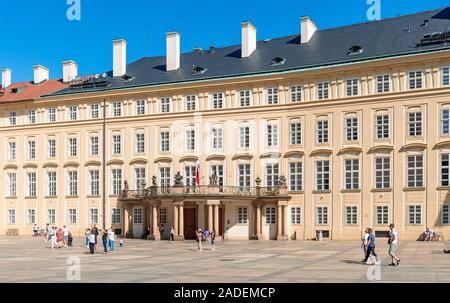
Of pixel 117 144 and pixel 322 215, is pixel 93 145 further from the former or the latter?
pixel 322 215

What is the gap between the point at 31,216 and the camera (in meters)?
72.7

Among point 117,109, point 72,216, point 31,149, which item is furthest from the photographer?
point 31,149

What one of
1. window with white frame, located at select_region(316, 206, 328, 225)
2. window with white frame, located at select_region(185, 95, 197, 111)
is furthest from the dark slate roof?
window with white frame, located at select_region(316, 206, 328, 225)

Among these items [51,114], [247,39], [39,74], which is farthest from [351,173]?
[39,74]

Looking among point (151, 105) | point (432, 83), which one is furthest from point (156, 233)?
point (432, 83)

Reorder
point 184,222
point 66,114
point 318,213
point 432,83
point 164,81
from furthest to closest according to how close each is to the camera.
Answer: point 66,114 < point 164,81 < point 184,222 < point 318,213 < point 432,83

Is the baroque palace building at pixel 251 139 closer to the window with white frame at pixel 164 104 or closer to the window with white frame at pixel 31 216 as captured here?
the window with white frame at pixel 164 104

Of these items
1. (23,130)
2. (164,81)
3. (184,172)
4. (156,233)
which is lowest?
(156,233)

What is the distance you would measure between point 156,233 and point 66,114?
19.3 metres

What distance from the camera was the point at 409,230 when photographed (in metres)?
54.2

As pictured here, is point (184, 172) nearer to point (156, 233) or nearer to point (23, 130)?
point (156, 233)

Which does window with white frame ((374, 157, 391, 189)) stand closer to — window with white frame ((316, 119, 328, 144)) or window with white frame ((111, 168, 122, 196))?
window with white frame ((316, 119, 328, 144))

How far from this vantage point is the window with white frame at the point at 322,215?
192ft

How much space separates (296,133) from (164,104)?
14.7 meters
